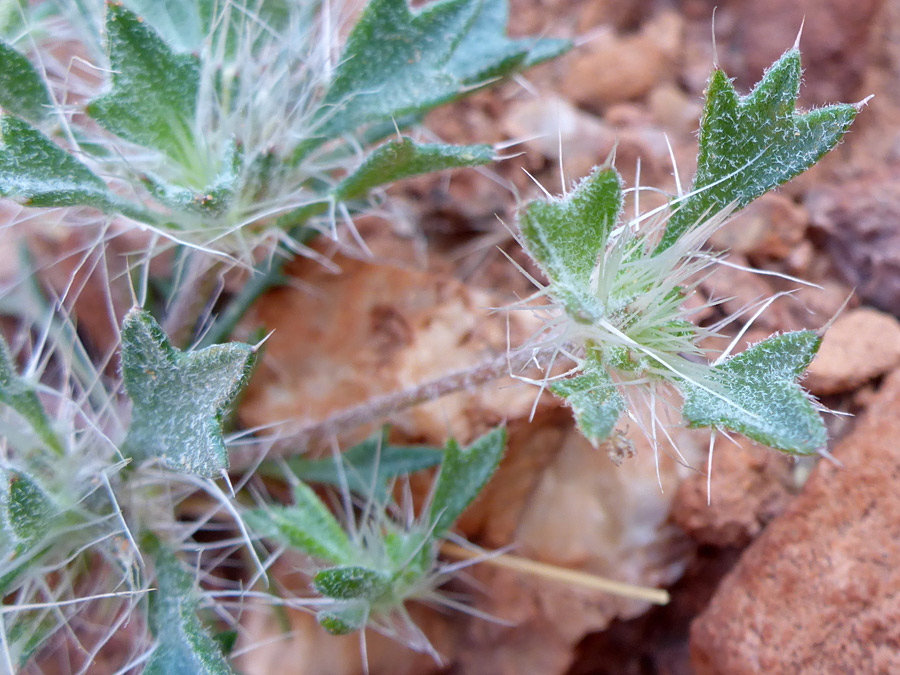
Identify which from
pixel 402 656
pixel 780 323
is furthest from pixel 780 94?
pixel 402 656

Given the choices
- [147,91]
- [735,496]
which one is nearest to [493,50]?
[147,91]

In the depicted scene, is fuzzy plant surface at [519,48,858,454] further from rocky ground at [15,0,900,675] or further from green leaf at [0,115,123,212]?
green leaf at [0,115,123,212]

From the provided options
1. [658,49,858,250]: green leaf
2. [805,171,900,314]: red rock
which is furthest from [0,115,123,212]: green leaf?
[805,171,900,314]: red rock

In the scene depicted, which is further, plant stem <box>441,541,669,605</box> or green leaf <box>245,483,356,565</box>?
plant stem <box>441,541,669,605</box>

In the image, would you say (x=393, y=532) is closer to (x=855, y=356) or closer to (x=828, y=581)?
Answer: (x=828, y=581)

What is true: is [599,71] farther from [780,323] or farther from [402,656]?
[402,656]

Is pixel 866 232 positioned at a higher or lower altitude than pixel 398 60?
lower
